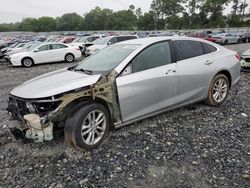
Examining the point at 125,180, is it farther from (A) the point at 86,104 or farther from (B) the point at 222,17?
(B) the point at 222,17

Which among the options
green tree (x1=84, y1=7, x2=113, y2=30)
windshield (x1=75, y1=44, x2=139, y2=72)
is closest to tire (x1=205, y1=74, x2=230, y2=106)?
windshield (x1=75, y1=44, x2=139, y2=72)

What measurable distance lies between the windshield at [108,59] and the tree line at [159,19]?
254ft

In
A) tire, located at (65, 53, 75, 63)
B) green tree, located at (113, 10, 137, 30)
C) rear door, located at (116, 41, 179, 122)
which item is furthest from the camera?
green tree, located at (113, 10, 137, 30)

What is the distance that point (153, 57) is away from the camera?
14.4 ft

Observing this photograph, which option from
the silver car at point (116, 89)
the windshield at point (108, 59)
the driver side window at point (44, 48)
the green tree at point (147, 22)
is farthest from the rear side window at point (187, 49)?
the green tree at point (147, 22)

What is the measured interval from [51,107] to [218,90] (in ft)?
11.9

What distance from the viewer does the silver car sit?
11.6 ft

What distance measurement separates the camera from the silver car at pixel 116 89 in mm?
3539

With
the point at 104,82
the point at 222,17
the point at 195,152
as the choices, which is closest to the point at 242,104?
the point at 195,152

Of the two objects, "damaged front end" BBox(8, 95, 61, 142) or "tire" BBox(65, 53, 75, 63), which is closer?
"damaged front end" BBox(8, 95, 61, 142)

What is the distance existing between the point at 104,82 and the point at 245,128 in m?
2.64

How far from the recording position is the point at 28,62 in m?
15.2

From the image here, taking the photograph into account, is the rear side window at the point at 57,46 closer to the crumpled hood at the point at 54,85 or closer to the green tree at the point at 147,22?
the crumpled hood at the point at 54,85

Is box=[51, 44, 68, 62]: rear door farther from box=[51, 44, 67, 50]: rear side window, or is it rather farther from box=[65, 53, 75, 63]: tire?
box=[65, 53, 75, 63]: tire
